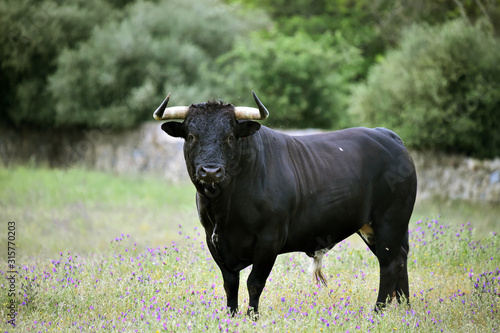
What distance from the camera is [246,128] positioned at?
5.07 metres

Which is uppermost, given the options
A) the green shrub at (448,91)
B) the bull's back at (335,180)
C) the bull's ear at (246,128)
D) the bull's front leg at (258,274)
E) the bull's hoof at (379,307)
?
the bull's ear at (246,128)

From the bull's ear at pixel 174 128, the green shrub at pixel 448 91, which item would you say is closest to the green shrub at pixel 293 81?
the green shrub at pixel 448 91

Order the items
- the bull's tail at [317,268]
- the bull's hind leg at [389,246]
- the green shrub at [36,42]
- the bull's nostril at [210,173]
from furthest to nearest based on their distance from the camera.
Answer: the green shrub at [36,42]
the bull's tail at [317,268]
the bull's hind leg at [389,246]
the bull's nostril at [210,173]

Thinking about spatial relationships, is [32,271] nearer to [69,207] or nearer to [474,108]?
[69,207]

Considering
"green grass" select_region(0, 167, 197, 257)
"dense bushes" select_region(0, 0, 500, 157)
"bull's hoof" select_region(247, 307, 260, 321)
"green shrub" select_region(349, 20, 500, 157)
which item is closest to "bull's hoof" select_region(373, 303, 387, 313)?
"bull's hoof" select_region(247, 307, 260, 321)

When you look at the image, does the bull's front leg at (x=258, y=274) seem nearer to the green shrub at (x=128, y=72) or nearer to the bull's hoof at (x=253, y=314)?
the bull's hoof at (x=253, y=314)

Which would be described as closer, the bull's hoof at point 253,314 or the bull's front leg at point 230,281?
the bull's hoof at point 253,314

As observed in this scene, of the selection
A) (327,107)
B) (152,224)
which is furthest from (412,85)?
(152,224)

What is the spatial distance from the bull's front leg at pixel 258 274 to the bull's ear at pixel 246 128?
1014 millimetres

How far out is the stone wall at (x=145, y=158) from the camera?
47.5ft

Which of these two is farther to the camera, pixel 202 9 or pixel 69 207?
pixel 202 9

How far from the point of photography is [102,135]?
2028cm

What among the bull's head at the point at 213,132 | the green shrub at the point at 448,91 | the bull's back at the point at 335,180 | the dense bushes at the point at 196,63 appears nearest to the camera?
the bull's head at the point at 213,132

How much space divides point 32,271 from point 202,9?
57.0 ft
